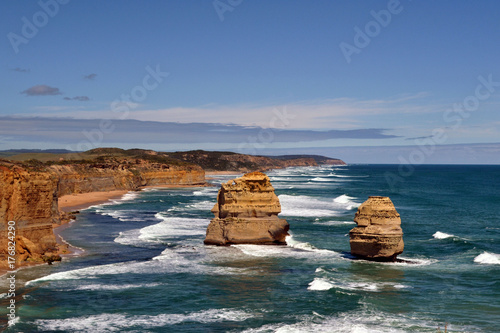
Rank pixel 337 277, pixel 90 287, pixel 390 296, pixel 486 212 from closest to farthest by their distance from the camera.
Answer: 1. pixel 390 296
2. pixel 90 287
3. pixel 337 277
4. pixel 486 212

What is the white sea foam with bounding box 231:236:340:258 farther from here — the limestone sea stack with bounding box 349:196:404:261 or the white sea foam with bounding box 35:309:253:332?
the white sea foam with bounding box 35:309:253:332

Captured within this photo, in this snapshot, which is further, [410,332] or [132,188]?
[132,188]

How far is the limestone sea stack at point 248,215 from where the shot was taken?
112 ft

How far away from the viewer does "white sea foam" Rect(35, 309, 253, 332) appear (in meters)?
19.0

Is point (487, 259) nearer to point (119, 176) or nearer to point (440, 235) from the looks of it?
point (440, 235)

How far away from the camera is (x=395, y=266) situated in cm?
2839

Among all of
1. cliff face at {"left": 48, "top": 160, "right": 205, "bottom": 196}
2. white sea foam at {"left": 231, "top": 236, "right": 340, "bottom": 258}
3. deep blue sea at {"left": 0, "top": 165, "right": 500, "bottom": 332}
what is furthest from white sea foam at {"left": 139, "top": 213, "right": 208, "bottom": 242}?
cliff face at {"left": 48, "top": 160, "right": 205, "bottom": 196}

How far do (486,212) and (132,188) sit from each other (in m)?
61.0

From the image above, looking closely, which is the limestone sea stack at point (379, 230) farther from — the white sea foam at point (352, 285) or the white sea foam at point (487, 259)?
the white sea foam at point (487, 259)

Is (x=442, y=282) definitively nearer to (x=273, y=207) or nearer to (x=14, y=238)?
(x=273, y=207)

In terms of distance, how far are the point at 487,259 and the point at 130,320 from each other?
70.7 ft

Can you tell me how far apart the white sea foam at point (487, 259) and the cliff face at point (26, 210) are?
81.0 ft

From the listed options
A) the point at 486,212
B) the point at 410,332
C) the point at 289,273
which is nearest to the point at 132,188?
the point at 486,212

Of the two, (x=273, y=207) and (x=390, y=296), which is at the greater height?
(x=273, y=207)
